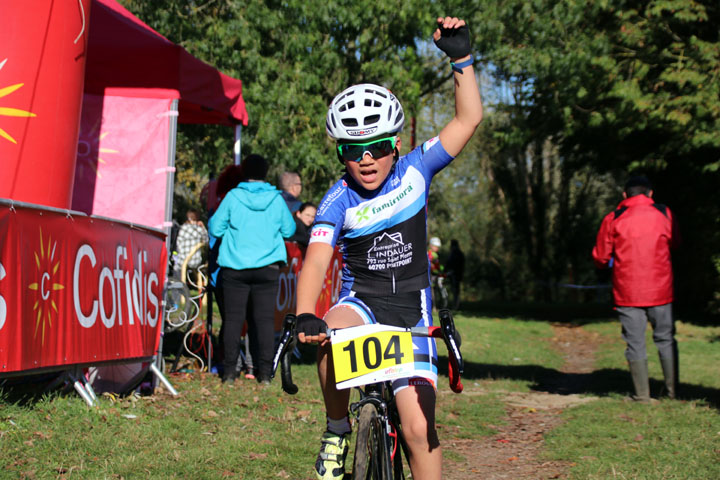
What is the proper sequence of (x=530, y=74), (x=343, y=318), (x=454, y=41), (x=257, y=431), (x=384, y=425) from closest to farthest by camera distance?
(x=384, y=425)
(x=343, y=318)
(x=454, y=41)
(x=257, y=431)
(x=530, y=74)

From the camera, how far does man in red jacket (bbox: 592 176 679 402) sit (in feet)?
28.1

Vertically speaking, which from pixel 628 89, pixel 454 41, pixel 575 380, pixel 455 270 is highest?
pixel 628 89

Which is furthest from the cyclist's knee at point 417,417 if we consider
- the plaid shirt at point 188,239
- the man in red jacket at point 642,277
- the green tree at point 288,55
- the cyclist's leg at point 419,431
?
the green tree at point 288,55

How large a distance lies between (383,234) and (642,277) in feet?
17.9

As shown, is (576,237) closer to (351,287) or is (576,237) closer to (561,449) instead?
(561,449)

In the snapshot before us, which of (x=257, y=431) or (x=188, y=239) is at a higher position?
(x=188, y=239)

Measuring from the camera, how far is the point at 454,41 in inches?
151

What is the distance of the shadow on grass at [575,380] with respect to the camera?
30.5ft

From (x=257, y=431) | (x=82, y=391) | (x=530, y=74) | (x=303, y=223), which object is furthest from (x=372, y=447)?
(x=530, y=74)

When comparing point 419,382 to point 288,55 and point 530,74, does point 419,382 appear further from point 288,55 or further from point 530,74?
point 530,74

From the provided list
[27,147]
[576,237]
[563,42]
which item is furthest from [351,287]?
[576,237]

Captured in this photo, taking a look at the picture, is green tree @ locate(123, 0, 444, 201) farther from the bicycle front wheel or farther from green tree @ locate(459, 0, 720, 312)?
the bicycle front wheel

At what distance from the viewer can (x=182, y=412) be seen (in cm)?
698

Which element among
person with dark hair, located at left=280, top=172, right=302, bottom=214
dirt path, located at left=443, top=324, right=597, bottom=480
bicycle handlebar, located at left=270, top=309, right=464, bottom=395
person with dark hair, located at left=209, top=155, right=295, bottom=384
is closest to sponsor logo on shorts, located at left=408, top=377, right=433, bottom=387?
bicycle handlebar, located at left=270, top=309, right=464, bottom=395
